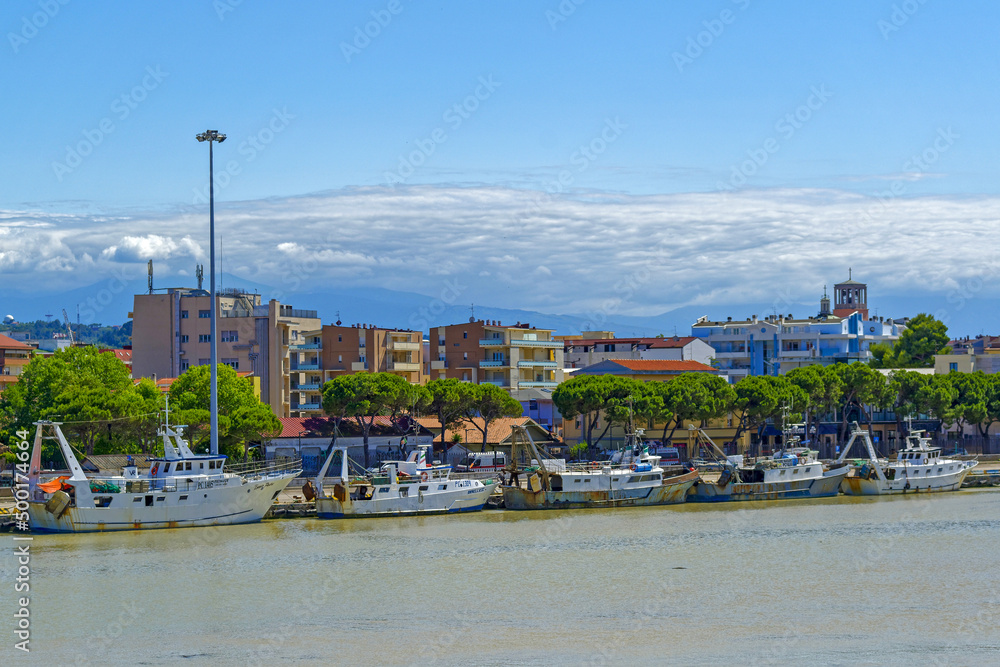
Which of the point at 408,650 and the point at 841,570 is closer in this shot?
the point at 408,650

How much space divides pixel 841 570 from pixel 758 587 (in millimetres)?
4555

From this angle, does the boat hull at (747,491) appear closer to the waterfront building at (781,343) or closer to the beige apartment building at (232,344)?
the beige apartment building at (232,344)

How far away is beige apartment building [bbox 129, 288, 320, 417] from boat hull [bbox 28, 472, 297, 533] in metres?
39.0

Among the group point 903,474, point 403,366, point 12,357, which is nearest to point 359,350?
point 403,366

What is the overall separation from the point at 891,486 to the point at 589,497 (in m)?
18.3

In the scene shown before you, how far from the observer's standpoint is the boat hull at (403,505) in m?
59.7

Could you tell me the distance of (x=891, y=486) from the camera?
69.2 m

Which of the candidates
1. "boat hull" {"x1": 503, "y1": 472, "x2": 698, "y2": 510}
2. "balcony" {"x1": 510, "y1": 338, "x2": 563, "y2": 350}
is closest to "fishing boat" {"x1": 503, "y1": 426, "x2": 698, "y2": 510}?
"boat hull" {"x1": 503, "y1": 472, "x2": 698, "y2": 510}

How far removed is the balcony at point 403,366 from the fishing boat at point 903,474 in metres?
40.6

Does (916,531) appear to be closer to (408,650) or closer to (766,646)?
(766,646)

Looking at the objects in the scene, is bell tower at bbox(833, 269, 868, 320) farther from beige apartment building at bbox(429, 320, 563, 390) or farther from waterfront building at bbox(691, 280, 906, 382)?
beige apartment building at bbox(429, 320, 563, 390)

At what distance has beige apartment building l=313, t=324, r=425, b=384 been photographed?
9669cm

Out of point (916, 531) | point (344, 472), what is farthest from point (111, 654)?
point (916, 531)

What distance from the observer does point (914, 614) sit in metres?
34.6
